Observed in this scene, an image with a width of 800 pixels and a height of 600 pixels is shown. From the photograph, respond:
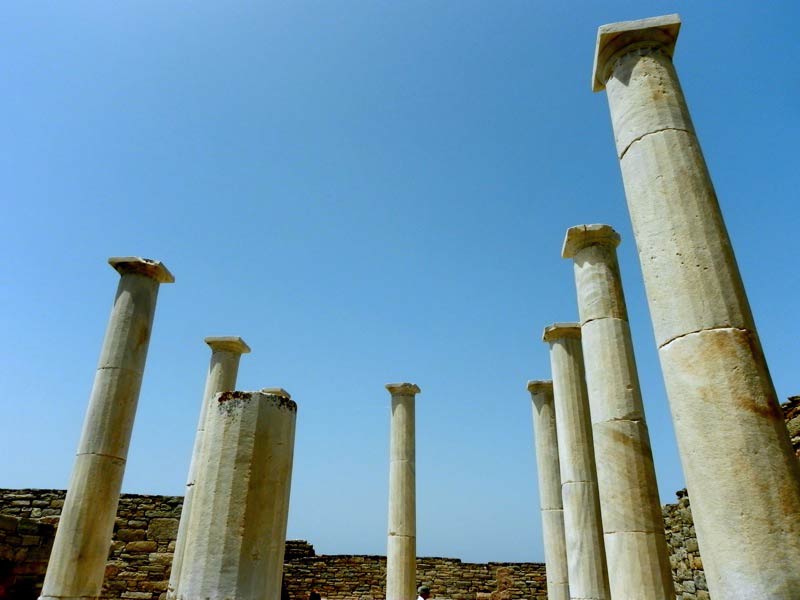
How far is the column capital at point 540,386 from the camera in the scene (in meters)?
15.1

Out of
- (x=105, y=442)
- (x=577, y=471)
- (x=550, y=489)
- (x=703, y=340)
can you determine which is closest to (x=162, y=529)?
(x=105, y=442)

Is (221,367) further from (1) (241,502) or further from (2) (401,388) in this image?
(1) (241,502)

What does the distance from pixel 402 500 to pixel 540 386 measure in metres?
4.81

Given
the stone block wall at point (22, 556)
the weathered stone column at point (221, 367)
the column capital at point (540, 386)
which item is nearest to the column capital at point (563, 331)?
the column capital at point (540, 386)

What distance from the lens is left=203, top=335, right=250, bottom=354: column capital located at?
14.1m

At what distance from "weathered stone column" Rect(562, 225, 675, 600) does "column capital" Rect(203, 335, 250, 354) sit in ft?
27.0

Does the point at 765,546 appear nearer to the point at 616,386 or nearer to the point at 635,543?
the point at 635,543

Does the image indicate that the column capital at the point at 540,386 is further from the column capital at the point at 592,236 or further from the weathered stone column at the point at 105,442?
the weathered stone column at the point at 105,442

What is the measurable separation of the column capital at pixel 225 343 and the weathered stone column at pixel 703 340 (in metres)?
10.6

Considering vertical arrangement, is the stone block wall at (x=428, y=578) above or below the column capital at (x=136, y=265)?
below

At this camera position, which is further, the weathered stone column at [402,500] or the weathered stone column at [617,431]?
the weathered stone column at [402,500]

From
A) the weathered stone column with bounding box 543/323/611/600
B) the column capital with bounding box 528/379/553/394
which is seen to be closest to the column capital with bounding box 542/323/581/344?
the weathered stone column with bounding box 543/323/611/600

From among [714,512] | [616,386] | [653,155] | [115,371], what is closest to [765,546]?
[714,512]

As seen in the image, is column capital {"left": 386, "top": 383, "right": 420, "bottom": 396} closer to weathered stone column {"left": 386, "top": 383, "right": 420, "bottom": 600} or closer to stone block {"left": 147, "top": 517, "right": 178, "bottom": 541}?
weathered stone column {"left": 386, "top": 383, "right": 420, "bottom": 600}
